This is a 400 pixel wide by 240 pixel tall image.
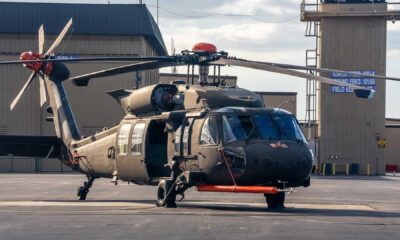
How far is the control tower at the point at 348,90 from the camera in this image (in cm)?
6356

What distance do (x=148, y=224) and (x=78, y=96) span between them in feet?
150

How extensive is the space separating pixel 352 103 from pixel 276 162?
4532cm

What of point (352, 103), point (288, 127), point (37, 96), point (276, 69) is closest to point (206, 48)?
point (276, 69)

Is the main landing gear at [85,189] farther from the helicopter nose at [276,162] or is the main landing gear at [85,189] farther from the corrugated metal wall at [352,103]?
the corrugated metal wall at [352,103]

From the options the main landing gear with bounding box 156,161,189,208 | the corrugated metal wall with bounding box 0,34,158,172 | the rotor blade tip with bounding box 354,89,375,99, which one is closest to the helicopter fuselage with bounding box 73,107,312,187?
the main landing gear with bounding box 156,161,189,208

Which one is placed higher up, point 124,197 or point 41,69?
point 41,69

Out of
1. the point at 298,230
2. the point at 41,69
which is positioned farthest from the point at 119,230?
the point at 41,69

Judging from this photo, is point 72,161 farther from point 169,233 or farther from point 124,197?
point 169,233

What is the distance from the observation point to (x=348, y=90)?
64.0 meters

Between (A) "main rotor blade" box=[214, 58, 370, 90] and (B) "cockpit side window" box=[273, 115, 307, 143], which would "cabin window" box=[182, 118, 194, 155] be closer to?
(A) "main rotor blade" box=[214, 58, 370, 90]

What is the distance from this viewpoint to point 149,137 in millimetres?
23391

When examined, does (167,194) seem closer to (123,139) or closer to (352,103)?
(123,139)

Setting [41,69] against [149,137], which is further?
[41,69]

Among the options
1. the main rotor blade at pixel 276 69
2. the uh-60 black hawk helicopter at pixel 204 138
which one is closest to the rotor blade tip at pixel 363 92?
the uh-60 black hawk helicopter at pixel 204 138
